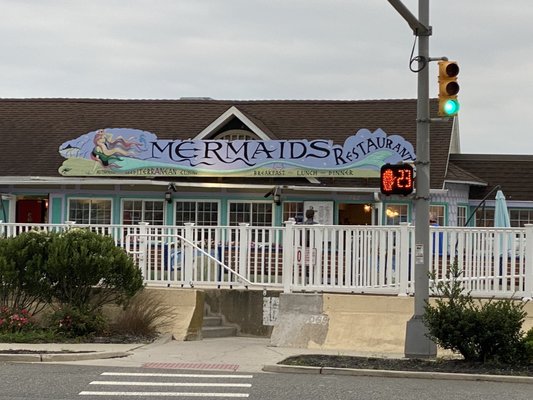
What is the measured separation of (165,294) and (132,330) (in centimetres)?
106

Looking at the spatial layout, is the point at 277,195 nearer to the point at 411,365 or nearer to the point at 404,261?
the point at 404,261

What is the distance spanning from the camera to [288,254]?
46.5ft

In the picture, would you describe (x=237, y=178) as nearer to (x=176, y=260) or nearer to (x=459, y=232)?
(x=176, y=260)

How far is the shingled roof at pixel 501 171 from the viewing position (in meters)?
24.3

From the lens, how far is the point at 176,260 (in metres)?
15.0

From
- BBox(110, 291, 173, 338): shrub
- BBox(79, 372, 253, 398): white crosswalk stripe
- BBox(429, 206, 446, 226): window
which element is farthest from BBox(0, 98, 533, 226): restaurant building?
BBox(79, 372, 253, 398): white crosswalk stripe

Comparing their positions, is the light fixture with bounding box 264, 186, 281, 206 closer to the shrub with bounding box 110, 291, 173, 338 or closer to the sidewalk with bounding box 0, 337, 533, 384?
the shrub with bounding box 110, 291, 173, 338

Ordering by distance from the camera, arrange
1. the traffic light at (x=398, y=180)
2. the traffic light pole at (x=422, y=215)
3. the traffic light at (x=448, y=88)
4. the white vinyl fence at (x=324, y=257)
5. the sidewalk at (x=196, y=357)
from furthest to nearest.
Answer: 1. the white vinyl fence at (x=324, y=257)
2. the traffic light pole at (x=422, y=215)
3. the traffic light at (x=398, y=180)
4. the traffic light at (x=448, y=88)
5. the sidewalk at (x=196, y=357)

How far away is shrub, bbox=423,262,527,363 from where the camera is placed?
11.3m

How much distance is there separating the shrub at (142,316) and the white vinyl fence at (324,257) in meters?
0.58

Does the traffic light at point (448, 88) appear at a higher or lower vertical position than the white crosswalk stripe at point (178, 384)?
higher

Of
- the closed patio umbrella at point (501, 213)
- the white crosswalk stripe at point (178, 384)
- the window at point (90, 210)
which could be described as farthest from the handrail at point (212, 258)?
the window at point (90, 210)


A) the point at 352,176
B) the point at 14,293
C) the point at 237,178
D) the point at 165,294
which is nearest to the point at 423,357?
the point at 165,294

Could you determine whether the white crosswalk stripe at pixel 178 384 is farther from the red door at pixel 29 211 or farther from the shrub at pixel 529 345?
the red door at pixel 29 211
